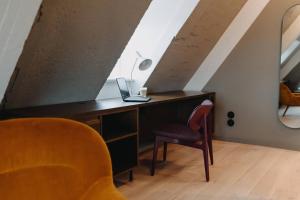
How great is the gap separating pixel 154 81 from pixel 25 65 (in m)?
1.77

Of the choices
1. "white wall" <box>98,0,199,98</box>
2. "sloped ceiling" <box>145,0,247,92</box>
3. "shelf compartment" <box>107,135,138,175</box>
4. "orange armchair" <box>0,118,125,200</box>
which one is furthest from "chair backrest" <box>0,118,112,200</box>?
"sloped ceiling" <box>145,0,247,92</box>

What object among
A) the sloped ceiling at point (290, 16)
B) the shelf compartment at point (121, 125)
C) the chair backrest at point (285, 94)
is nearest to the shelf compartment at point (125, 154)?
the shelf compartment at point (121, 125)

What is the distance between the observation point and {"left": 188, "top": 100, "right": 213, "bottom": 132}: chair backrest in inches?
98.8

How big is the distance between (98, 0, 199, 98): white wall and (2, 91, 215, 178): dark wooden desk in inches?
16.0

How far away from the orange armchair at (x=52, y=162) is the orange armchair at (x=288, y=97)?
9.16 ft

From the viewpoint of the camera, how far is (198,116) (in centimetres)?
253

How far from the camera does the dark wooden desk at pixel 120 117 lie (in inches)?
79.9

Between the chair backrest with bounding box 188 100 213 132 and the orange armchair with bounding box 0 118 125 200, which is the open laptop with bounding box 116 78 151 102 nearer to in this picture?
the chair backrest with bounding box 188 100 213 132

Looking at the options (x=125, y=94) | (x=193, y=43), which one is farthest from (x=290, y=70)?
(x=125, y=94)

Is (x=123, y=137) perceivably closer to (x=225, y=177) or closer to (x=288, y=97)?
(x=225, y=177)

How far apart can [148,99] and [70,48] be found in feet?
3.20

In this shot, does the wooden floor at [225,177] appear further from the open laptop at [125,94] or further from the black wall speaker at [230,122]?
the open laptop at [125,94]

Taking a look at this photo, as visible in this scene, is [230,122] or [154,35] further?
[230,122]

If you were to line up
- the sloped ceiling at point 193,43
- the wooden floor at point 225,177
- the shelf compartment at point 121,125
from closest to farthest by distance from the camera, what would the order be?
the wooden floor at point 225,177 < the shelf compartment at point 121,125 < the sloped ceiling at point 193,43
